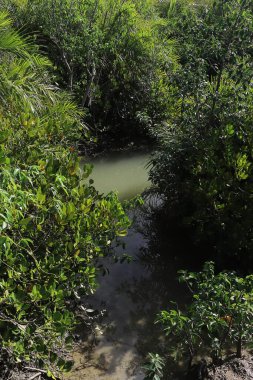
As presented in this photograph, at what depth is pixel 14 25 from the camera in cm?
831

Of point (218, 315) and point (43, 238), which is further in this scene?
point (43, 238)

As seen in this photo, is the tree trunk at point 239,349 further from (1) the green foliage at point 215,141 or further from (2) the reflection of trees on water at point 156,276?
(1) the green foliage at point 215,141

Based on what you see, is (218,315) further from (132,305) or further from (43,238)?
(132,305)

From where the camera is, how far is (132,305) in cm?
471

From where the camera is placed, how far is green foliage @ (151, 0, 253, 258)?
15.7 feet

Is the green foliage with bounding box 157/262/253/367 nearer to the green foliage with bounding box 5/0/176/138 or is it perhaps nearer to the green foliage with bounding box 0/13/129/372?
the green foliage with bounding box 0/13/129/372

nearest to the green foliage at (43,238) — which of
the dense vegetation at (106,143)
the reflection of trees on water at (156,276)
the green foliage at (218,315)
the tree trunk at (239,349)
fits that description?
the dense vegetation at (106,143)

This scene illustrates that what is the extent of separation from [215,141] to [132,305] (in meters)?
2.10

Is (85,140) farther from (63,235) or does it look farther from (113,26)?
(63,235)

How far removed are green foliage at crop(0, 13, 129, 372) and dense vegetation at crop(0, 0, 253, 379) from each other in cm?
1

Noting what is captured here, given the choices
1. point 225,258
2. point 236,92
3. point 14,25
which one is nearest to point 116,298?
point 225,258

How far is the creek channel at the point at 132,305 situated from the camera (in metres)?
3.92

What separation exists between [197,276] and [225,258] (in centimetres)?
154

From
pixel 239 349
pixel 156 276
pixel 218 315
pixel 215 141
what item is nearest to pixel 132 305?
pixel 156 276
